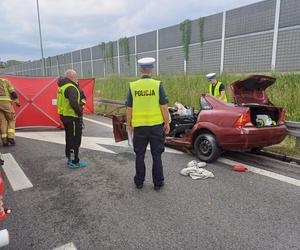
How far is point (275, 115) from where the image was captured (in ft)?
16.2

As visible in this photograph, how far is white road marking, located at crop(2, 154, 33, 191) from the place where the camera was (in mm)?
3957

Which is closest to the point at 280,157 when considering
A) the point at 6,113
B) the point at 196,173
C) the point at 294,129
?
the point at 294,129

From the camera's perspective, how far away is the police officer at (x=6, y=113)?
6.26 meters

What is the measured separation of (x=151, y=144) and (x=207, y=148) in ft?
5.36

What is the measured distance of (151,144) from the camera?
3713 millimetres

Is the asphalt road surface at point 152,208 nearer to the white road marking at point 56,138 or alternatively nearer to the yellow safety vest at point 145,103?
the yellow safety vest at point 145,103

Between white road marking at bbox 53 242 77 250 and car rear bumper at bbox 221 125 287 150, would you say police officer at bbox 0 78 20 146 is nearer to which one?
white road marking at bbox 53 242 77 250

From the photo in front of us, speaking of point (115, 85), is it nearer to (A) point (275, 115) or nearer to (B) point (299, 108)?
(B) point (299, 108)

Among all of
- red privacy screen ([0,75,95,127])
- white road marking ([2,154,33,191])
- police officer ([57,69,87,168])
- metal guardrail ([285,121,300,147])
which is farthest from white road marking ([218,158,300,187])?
red privacy screen ([0,75,95,127])

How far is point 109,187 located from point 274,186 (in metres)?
2.49

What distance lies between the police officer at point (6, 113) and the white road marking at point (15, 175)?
4.15 ft

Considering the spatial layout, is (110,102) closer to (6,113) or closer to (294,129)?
(6,113)

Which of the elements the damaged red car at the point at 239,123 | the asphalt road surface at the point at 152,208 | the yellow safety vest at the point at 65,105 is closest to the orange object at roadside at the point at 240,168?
the asphalt road surface at the point at 152,208

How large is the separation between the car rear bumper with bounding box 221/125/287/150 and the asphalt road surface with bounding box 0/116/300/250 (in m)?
0.44
